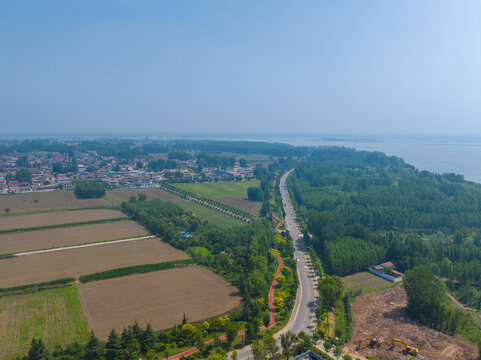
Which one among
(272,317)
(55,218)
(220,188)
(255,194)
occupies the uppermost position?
(255,194)

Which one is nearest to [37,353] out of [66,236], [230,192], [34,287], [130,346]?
[130,346]

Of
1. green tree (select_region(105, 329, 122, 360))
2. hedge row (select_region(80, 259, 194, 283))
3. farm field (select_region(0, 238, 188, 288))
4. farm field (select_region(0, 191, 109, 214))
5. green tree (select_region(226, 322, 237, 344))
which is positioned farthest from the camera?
farm field (select_region(0, 191, 109, 214))

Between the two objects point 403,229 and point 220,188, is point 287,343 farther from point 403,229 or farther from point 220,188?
point 220,188

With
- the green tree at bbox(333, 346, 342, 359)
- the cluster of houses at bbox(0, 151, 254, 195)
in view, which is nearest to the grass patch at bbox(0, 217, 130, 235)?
the cluster of houses at bbox(0, 151, 254, 195)

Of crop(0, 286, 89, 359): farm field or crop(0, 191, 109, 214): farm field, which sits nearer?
crop(0, 286, 89, 359): farm field

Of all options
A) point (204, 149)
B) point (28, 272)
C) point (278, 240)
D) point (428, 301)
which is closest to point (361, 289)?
point (428, 301)

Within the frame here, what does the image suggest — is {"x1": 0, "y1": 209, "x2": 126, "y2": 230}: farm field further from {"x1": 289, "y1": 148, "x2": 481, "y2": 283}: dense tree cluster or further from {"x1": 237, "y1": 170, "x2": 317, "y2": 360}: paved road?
{"x1": 289, "y1": 148, "x2": 481, "y2": 283}: dense tree cluster
